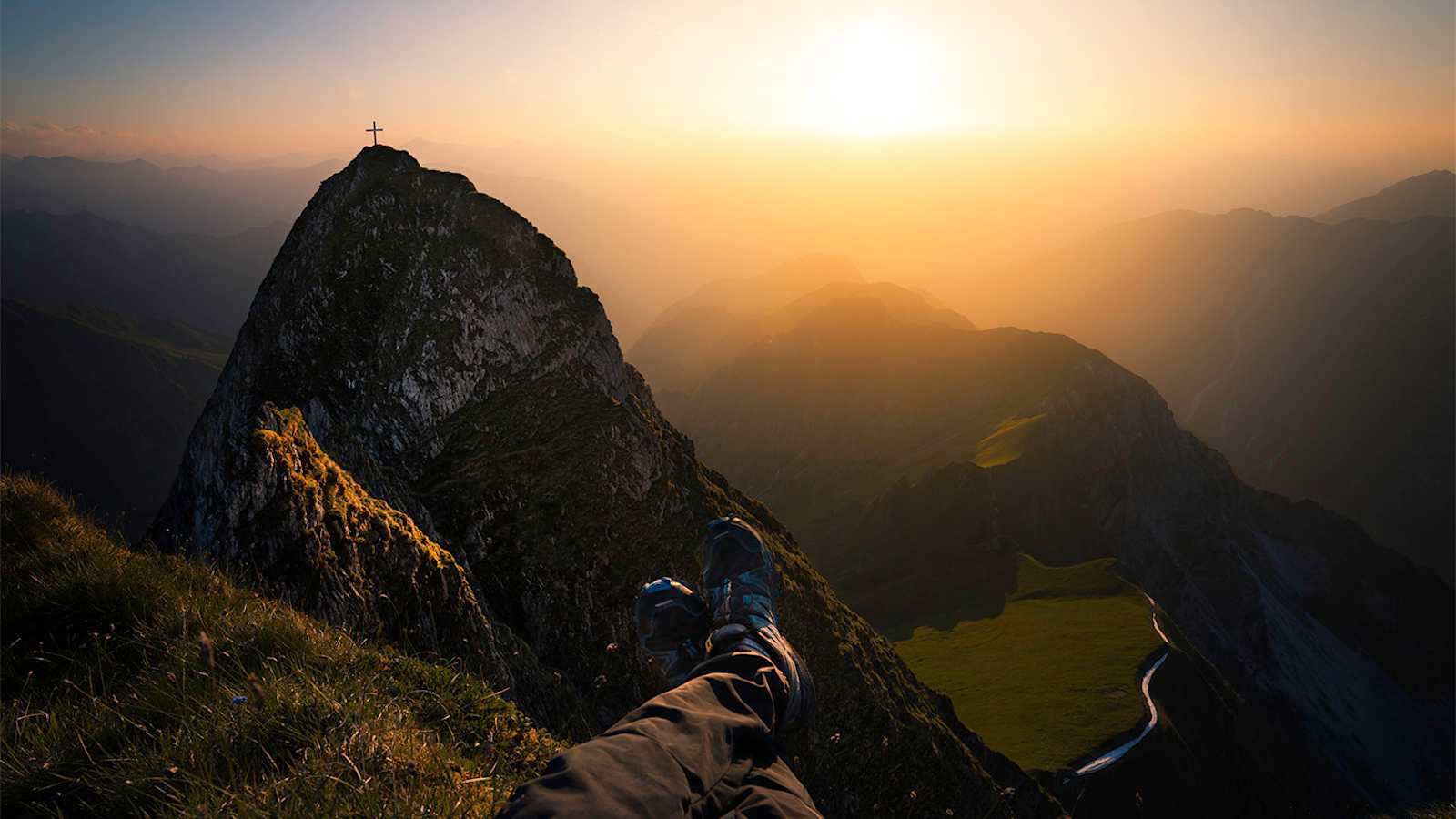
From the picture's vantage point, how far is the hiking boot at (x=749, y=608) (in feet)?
18.4

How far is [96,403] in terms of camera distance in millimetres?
154125

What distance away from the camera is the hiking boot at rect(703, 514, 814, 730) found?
561 cm

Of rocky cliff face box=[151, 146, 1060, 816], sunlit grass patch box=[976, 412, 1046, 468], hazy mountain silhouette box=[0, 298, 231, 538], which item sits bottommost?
hazy mountain silhouette box=[0, 298, 231, 538]

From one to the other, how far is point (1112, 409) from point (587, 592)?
96.0m

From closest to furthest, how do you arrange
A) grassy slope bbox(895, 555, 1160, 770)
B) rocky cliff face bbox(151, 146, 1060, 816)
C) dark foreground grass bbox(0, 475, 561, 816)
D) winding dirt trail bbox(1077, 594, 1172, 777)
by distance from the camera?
1. dark foreground grass bbox(0, 475, 561, 816)
2. rocky cliff face bbox(151, 146, 1060, 816)
3. winding dirt trail bbox(1077, 594, 1172, 777)
4. grassy slope bbox(895, 555, 1160, 770)

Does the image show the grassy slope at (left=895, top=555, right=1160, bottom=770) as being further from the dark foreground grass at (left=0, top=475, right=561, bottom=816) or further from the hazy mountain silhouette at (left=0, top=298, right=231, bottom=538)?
the hazy mountain silhouette at (left=0, top=298, right=231, bottom=538)

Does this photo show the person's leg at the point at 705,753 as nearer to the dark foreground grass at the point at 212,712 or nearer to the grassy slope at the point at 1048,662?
the dark foreground grass at the point at 212,712

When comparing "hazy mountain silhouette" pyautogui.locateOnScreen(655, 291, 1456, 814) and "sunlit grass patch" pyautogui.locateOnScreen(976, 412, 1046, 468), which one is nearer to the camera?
"hazy mountain silhouette" pyautogui.locateOnScreen(655, 291, 1456, 814)

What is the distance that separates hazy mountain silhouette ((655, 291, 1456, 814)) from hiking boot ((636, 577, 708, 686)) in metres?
56.1

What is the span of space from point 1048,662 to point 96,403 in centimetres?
19976

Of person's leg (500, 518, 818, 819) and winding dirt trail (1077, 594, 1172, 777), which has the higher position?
person's leg (500, 518, 818, 819)

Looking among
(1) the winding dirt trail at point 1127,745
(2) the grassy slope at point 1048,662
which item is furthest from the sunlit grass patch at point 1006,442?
(1) the winding dirt trail at point 1127,745

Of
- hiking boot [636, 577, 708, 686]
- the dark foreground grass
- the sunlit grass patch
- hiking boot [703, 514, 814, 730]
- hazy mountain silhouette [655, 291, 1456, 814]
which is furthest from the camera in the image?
the sunlit grass patch

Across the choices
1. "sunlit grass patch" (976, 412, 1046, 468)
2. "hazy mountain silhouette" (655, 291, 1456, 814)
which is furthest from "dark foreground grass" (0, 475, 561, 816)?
"sunlit grass patch" (976, 412, 1046, 468)
